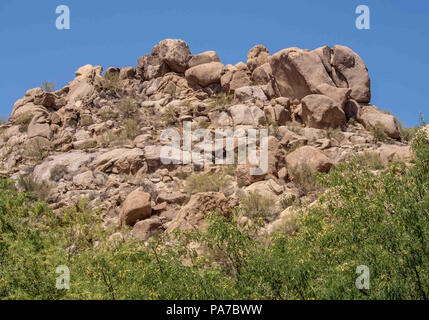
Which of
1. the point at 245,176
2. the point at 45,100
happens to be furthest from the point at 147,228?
the point at 45,100

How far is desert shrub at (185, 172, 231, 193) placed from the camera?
2036 cm

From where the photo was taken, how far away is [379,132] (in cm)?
2431

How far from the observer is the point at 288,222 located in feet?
51.2

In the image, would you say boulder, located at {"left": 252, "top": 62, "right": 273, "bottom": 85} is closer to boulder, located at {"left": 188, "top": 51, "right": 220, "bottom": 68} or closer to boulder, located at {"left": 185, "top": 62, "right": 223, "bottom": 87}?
boulder, located at {"left": 185, "top": 62, "right": 223, "bottom": 87}

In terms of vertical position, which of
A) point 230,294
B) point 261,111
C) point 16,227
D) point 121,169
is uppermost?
point 261,111

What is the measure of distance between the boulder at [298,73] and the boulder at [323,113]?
1.47m

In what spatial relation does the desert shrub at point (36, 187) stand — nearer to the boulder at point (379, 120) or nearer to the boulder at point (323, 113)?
the boulder at point (323, 113)

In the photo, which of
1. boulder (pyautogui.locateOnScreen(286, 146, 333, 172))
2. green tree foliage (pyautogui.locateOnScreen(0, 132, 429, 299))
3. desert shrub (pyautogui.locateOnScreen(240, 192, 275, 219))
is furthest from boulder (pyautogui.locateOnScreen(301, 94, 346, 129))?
green tree foliage (pyautogui.locateOnScreen(0, 132, 429, 299))

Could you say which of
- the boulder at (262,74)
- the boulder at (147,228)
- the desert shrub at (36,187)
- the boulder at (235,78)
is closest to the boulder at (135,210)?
the boulder at (147,228)

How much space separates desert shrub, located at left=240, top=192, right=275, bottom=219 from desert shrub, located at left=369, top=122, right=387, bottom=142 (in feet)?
29.0

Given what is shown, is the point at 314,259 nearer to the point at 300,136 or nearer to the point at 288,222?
the point at 288,222

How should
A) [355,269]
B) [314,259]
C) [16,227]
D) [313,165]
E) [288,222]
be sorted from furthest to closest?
1. [313,165]
2. [288,222]
3. [16,227]
4. [314,259]
5. [355,269]

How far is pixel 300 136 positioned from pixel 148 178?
24.9ft
